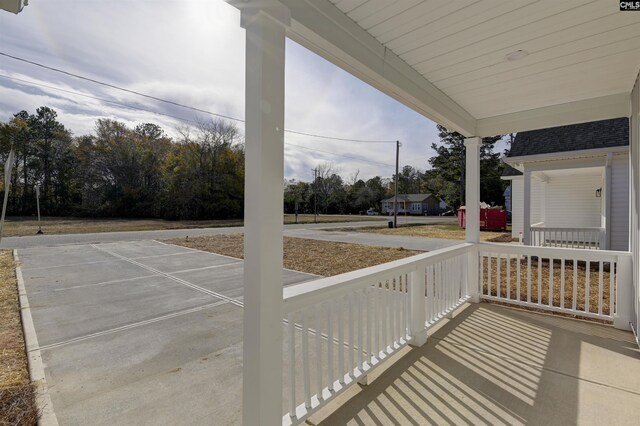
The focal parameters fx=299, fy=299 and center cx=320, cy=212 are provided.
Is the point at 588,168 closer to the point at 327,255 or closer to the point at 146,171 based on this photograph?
the point at 327,255

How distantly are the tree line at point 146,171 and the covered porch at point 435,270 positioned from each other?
21222 millimetres

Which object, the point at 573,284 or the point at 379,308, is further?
the point at 573,284

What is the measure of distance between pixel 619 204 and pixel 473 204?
210 inches

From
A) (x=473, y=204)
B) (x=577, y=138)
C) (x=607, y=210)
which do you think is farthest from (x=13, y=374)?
(x=577, y=138)

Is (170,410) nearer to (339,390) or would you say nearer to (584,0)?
(339,390)

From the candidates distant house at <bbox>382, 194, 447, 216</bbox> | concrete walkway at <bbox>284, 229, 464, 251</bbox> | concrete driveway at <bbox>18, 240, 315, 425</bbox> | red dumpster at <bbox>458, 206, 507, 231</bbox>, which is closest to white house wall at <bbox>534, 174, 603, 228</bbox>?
concrete walkway at <bbox>284, 229, 464, 251</bbox>

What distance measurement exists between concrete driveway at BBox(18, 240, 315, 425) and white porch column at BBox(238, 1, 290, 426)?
2.55 feet

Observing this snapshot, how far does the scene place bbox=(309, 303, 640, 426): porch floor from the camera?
1896 mm

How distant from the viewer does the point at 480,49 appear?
7.53ft

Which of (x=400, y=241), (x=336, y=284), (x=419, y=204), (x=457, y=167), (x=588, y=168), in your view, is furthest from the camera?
(x=419, y=204)

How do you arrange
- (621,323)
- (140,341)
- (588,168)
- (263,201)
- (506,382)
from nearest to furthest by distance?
1. (263,201)
2. (506,382)
3. (140,341)
4. (621,323)
5. (588,168)

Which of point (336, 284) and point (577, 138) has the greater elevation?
point (577, 138)

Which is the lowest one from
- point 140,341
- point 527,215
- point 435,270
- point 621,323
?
point 140,341

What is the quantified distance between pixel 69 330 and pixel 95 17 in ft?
14.1
